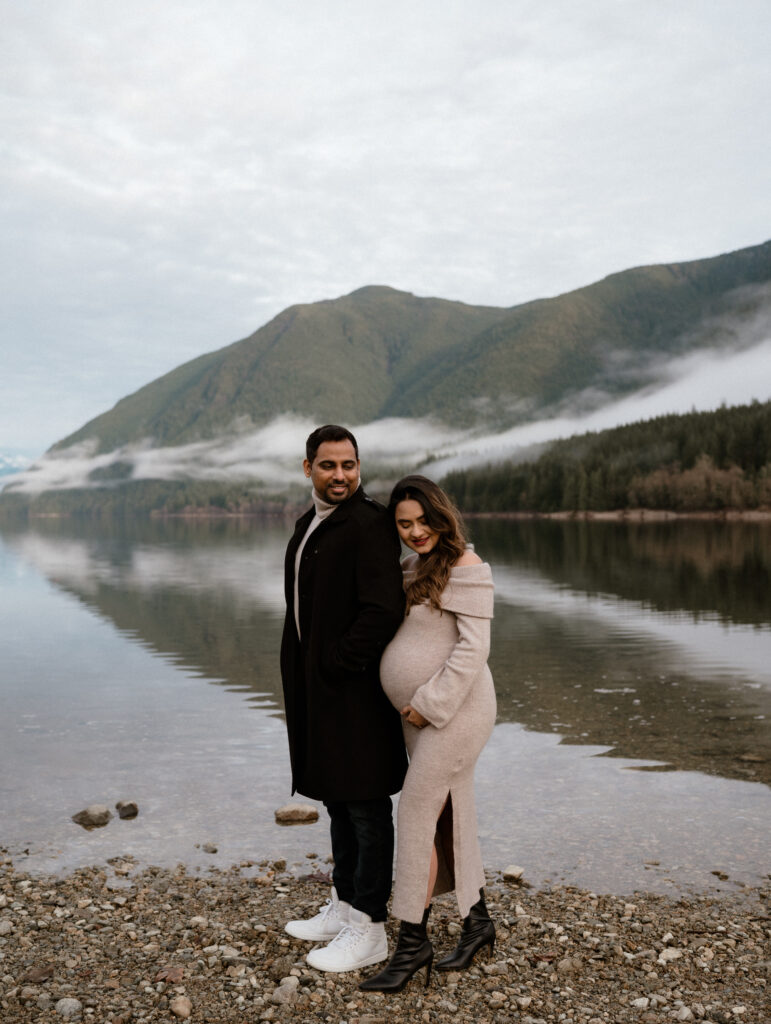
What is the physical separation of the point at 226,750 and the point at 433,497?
8162 millimetres

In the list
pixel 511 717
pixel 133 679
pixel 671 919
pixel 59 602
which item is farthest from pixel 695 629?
pixel 59 602

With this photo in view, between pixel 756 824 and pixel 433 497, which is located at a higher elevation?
pixel 433 497

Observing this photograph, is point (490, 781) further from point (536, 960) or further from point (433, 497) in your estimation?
point (433, 497)

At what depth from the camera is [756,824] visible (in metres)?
9.09

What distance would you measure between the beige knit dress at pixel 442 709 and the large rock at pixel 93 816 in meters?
4.78

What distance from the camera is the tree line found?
149875 mm

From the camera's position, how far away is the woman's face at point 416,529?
562 centimetres

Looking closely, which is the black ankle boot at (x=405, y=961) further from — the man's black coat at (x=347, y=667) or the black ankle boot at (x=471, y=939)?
the man's black coat at (x=347, y=667)

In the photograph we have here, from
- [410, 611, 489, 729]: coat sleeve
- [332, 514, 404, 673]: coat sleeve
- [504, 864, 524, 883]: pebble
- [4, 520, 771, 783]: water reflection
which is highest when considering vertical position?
[332, 514, 404, 673]: coat sleeve

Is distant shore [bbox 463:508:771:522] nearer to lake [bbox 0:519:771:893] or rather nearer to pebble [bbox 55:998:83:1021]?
→ lake [bbox 0:519:771:893]

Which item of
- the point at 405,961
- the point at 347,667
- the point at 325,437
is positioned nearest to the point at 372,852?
the point at 405,961

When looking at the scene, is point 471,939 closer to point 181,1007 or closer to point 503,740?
point 181,1007

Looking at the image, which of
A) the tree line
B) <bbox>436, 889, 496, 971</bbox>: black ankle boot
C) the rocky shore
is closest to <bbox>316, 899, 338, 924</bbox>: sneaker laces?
the rocky shore

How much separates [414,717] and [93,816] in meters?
5.37
